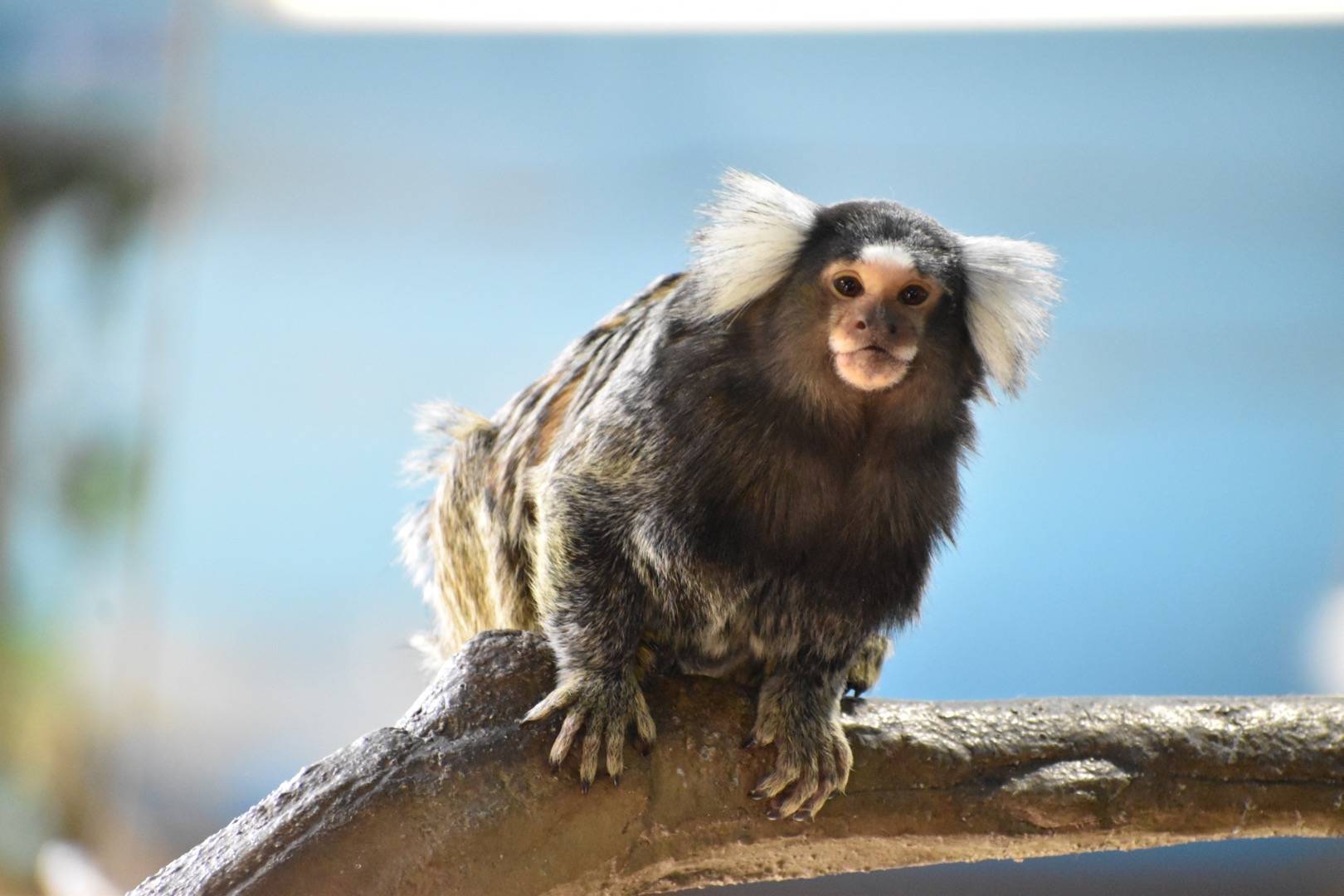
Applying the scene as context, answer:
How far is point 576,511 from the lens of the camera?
7.35 ft

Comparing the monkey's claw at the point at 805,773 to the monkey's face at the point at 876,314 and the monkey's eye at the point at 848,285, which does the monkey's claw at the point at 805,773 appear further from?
the monkey's eye at the point at 848,285

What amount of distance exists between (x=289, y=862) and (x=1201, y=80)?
3699 mm

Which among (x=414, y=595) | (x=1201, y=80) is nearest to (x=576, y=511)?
(x=414, y=595)

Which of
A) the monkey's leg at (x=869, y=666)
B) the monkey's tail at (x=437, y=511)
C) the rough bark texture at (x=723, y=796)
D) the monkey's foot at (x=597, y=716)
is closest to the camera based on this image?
the rough bark texture at (x=723, y=796)

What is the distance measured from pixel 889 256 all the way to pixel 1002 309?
291 millimetres

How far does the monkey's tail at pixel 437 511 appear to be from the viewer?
110 inches

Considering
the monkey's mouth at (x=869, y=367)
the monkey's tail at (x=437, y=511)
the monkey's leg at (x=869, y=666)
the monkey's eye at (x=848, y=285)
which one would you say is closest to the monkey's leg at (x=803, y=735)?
the monkey's leg at (x=869, y=666)

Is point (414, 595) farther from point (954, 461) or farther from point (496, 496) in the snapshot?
point (954, 461)

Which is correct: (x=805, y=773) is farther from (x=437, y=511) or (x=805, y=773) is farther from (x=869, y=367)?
(x=437, y=511)

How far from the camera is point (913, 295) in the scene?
2.11 m

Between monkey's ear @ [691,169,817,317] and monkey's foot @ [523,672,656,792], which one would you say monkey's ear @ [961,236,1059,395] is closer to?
monkey's ear @ [691,169,817,317]

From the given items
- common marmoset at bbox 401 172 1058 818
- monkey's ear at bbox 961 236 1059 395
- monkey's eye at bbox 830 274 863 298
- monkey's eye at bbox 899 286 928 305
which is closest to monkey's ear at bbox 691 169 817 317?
common marmoset at bbox 401 172 1058 818

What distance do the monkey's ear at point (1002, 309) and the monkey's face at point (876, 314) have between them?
4.8 inches

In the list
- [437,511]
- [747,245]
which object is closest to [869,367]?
[747,245]
